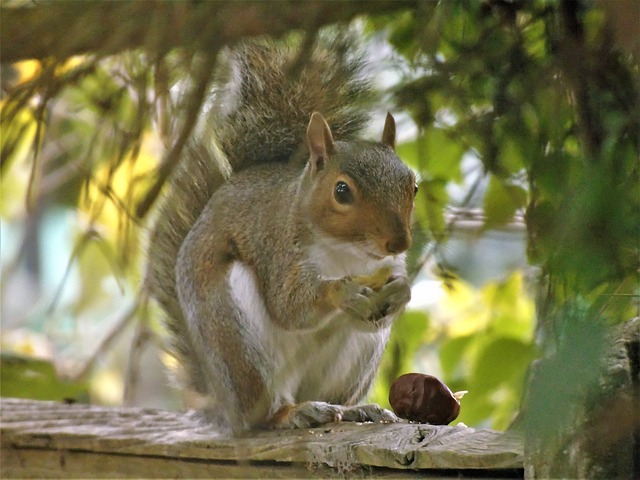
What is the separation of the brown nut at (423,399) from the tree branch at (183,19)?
0.57 meters

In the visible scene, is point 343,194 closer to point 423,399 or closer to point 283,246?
point 283,246

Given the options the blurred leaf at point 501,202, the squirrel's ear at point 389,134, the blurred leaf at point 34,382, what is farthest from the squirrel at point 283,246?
the blurred leaf at point 34,382

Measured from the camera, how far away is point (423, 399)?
1.21 m

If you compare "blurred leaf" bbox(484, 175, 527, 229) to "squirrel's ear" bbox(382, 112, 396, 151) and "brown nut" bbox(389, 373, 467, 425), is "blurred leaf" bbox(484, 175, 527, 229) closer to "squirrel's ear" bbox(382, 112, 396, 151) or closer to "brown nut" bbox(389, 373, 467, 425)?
"squirrel's ear" bbox(382, 112, 396, 151)

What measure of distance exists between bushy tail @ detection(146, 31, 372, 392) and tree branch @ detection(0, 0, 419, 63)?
→ 56 cm

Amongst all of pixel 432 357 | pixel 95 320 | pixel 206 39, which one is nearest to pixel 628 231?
pixel 206 39

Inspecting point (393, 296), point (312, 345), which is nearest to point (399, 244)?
point (393, 296)

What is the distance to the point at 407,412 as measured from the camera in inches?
48.2

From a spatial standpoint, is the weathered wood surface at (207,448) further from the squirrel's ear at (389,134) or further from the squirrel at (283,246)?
the squirrel's ear at (389,134)

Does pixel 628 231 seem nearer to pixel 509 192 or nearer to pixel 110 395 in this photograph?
pixel 509 192

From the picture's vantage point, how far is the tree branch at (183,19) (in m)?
0.72

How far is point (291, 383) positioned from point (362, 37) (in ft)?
1.88

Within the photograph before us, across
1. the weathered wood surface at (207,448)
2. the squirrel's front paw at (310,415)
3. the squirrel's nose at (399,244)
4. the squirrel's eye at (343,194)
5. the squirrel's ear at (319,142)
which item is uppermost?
the squirrel's ear at (319,142)

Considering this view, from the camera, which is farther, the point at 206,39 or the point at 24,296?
the point at 24,296
